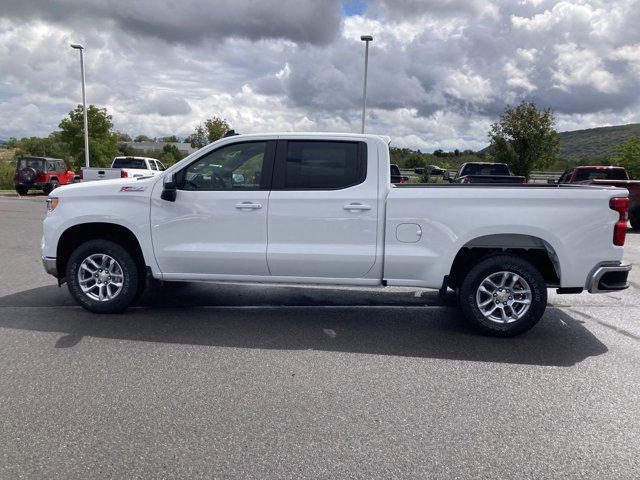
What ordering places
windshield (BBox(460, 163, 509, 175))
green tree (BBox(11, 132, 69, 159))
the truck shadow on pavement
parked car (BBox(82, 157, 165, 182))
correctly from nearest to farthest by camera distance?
→ 1. the truck shadow on pavement
2. parked car (BBox(82, 157, 165, 182))
3. windshield (BBox(460, 163, 509, 175))
4. green tree (BBox(11, 132, 69, 159))

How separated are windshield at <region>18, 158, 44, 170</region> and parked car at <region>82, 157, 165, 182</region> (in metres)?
5.23

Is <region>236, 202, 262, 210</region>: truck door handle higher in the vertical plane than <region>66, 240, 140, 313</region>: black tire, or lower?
higher

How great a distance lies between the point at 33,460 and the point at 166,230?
2951 millimetres

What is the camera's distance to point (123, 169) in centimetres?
1700

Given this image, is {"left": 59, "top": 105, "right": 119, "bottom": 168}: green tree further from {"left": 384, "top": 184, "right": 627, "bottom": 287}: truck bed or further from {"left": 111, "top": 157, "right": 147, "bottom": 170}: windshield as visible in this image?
{"left": 384, "top": 184, "right": 627, "bottom": 287}: truck bed

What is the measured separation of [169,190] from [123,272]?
3.43ft

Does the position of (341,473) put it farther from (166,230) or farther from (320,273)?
(166,230)

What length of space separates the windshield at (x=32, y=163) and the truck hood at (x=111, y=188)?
22.3 metres

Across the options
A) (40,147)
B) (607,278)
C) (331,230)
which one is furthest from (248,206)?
(40,147)

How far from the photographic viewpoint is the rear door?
5383mm

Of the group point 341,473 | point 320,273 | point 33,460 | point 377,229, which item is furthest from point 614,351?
point 33,460

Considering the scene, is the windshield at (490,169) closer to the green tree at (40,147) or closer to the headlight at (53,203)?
the headlight at (53,203)

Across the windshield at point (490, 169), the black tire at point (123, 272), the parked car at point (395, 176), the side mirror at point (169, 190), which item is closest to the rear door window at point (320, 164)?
the side mirror at point (169, 190)

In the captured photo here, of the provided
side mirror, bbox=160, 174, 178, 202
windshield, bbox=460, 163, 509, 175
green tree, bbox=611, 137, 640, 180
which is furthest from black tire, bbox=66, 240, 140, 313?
green tree, bbox=611, 137, 640, 180
